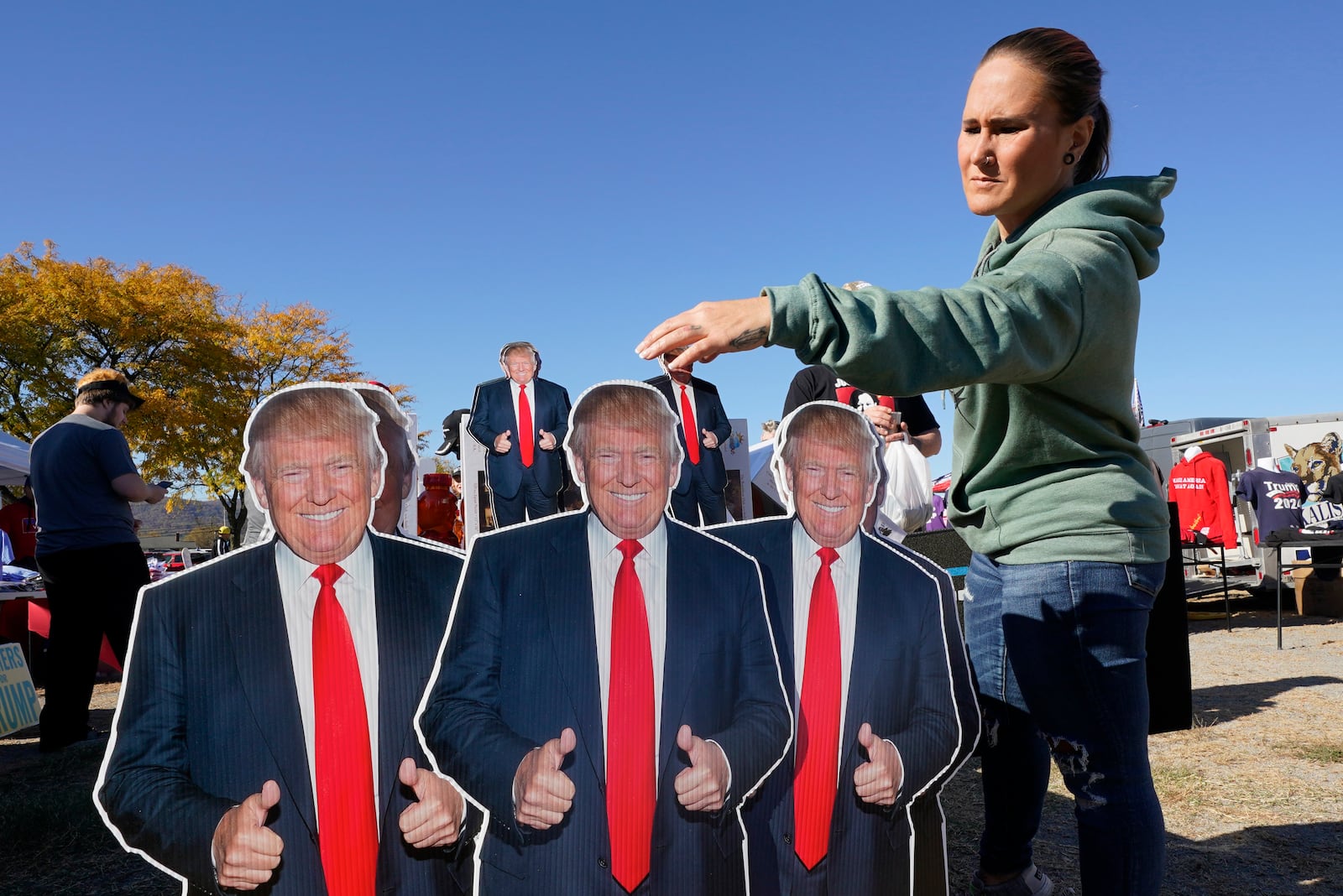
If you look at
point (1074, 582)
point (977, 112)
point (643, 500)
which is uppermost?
point (977, 112)

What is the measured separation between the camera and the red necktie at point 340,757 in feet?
5.25

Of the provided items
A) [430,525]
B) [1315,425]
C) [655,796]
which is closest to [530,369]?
[430,525]

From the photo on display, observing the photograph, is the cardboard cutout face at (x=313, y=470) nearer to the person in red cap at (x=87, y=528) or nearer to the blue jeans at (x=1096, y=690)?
the blue jeans at (x=1096, y=690)

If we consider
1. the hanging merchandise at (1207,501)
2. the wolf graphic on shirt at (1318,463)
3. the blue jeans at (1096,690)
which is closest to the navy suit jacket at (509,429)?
the blue jeans at (1096,690)

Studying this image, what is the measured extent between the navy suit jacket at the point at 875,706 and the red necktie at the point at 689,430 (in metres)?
2.91

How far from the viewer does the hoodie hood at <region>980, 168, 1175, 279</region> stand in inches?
58.5

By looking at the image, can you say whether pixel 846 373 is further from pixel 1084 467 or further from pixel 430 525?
pixel 430 525

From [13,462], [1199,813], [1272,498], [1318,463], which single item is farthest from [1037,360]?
[1318,463]

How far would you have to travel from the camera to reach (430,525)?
5.85m

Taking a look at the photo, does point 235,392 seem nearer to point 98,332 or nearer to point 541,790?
point 98,332

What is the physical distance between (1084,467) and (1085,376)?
7.9 inches

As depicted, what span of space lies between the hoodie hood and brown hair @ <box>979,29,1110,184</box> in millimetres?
143

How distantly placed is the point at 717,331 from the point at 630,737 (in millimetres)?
972

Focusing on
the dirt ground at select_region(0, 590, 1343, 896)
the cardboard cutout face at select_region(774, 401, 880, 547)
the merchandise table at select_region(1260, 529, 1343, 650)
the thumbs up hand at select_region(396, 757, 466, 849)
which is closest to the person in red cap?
the dirt ground at select_region(0, 590, 1343, 896)
